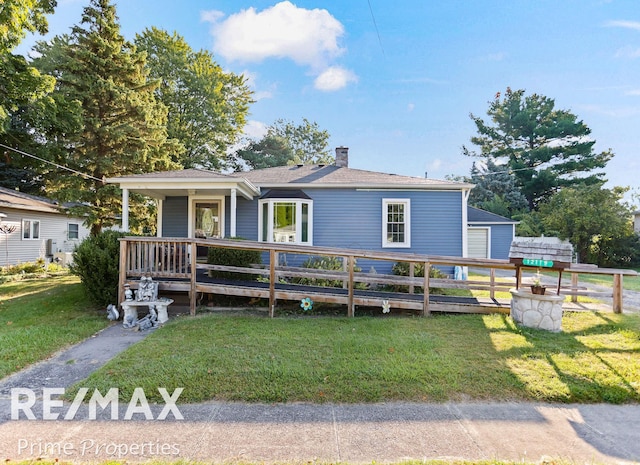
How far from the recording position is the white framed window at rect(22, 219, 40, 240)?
14148 millimetres

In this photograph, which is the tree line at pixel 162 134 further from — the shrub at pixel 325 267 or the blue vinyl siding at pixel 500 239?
the shrub at pixel 325 267

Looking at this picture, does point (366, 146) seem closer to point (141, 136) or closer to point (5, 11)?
point (141, 136)

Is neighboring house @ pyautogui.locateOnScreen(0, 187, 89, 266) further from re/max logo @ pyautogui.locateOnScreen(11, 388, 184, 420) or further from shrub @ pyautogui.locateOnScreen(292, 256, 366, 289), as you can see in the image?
re/max logo @ pyautogui.locateOnScreen(11, 388, 184, 420)

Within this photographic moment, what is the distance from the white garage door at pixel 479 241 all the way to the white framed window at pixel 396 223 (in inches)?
340

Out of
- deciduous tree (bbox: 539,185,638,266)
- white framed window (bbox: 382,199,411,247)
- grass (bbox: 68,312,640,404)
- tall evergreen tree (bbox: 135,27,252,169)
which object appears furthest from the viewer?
tall evergreen tree (bbox: 135,27,252,169)

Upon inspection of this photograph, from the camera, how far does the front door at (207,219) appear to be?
10.2 meters

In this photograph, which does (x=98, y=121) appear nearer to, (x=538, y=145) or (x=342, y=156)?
(x=342, y=156)

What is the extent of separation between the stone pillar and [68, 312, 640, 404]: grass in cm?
20

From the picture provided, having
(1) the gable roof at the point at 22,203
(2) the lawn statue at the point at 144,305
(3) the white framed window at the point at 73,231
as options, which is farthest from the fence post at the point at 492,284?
(3) the white framed window at the point at 73,231

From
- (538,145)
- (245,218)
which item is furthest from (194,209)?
(538,145)

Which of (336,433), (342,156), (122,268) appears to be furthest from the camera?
(342,156)

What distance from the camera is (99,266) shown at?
251 inches

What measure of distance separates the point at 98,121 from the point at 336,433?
14921mm

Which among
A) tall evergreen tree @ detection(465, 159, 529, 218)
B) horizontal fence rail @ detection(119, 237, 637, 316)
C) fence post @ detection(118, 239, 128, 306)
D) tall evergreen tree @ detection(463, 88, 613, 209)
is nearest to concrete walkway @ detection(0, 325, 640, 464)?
fence post @ detection(118, 239, 128, 306)
